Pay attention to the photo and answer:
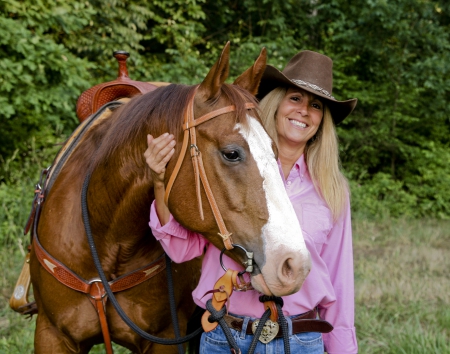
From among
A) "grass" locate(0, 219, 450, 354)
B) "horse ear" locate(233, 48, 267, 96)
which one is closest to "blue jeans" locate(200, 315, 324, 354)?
"horse ear" locate(233, 48, 267, 96)

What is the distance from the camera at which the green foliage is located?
20.8 ft

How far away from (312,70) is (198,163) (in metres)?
0.90

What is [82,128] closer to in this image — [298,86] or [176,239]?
[176,239]

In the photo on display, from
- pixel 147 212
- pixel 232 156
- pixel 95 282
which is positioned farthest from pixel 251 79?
pixel 95 282

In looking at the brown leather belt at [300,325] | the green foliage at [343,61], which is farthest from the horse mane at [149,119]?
the green foliage at [343,61]

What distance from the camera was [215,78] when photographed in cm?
156

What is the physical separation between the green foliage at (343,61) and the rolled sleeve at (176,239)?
415 cm

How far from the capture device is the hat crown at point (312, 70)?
211cm

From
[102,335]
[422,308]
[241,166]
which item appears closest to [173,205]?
[241,166]

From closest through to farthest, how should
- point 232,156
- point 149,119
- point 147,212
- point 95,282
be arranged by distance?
point 232,156, point 149,119, point 147,212, point 95,282

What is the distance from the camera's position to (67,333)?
203 centimetres

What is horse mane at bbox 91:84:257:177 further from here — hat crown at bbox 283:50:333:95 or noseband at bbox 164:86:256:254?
hat crown at bbox 283:50:333:95

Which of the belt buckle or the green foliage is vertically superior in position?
the green foliage

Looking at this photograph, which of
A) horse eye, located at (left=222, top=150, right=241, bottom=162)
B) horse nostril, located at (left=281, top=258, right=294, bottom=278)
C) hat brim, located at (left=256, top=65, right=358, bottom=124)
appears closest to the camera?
horse nostril, located at (left=281, top=258, right=294, bottom=278)
